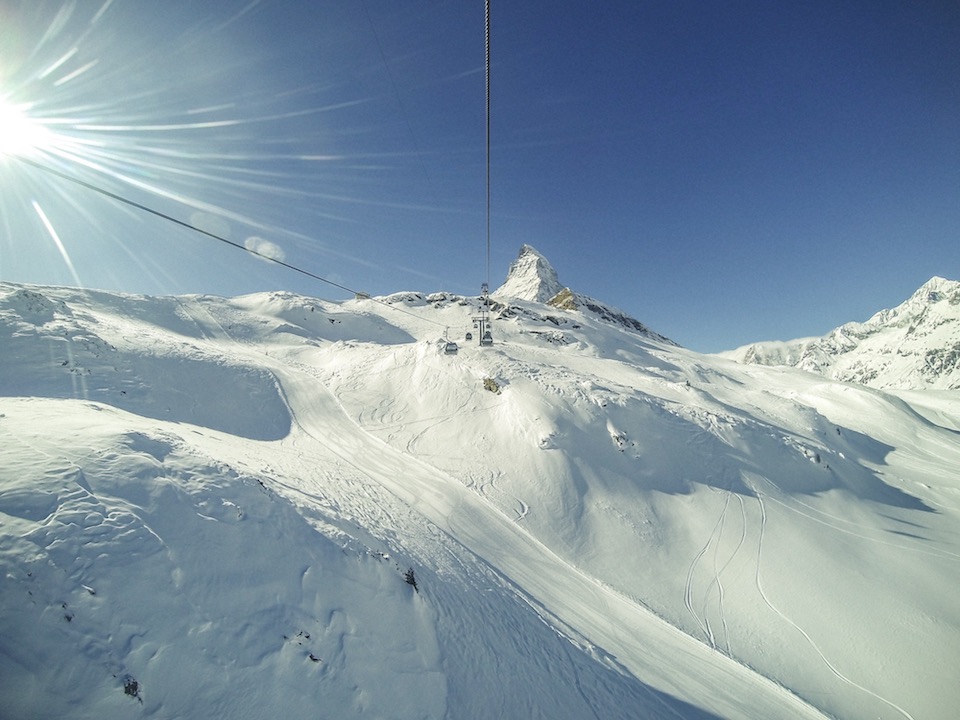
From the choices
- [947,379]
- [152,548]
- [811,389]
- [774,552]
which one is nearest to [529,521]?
[774,552]

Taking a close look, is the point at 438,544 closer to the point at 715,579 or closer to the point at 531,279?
the point at 715,579

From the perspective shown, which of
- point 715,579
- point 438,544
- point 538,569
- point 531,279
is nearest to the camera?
point 438,544

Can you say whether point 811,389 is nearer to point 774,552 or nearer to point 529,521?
A: point 774,552

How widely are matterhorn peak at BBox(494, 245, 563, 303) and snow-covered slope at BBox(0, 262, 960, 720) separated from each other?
94.5m

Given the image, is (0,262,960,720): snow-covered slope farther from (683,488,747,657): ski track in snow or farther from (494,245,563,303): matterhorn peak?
(494,245,563,303): matterhorn peak

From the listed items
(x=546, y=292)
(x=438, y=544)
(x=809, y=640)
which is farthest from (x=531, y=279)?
(x=438, y=544)

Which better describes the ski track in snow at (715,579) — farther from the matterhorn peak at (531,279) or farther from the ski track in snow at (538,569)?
the matterhorn peak at (531,279)

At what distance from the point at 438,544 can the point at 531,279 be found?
12770 centimetres

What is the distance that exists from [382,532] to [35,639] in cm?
620

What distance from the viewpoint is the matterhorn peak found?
401 feet

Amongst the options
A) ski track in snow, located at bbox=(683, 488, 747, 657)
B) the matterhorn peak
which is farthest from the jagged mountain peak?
ski track in snow, located at bbox=(683, 488, 747, 657)

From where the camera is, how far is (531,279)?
131000 millimetres

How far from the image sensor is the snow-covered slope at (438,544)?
461 centimetres

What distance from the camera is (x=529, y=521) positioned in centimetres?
1472
